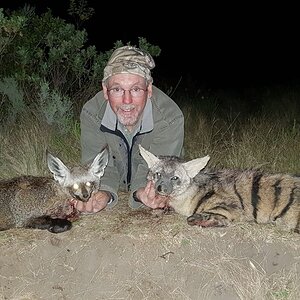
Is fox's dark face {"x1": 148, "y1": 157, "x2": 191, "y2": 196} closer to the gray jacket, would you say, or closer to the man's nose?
the gray jacket

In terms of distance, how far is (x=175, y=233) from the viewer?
4.71 m

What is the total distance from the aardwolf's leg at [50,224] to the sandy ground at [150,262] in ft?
0.16

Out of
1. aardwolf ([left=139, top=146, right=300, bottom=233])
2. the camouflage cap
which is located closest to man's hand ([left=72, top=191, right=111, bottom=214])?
aardwolf ([left=139, top=146, right=300, bottom=233])

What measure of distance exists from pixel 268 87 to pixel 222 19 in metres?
10.3

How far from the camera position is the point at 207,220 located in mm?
4699

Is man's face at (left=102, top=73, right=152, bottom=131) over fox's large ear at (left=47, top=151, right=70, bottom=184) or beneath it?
over

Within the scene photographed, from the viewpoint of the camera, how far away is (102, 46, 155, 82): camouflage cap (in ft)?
16.6

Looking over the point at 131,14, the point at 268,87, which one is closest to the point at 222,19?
the point at 131,14

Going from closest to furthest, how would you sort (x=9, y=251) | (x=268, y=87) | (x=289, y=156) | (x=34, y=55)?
(x=9, y=251), (x=289, y=156), (x=34, y=55), (x=268, y=87)

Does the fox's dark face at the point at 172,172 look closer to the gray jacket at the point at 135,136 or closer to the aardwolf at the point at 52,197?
the gray jacket at the point at 135,136

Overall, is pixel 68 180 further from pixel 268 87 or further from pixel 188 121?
pixel 268 87

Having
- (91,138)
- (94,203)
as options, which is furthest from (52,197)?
(91,138)

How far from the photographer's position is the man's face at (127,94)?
508cm

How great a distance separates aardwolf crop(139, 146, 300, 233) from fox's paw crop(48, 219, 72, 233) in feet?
2.79
